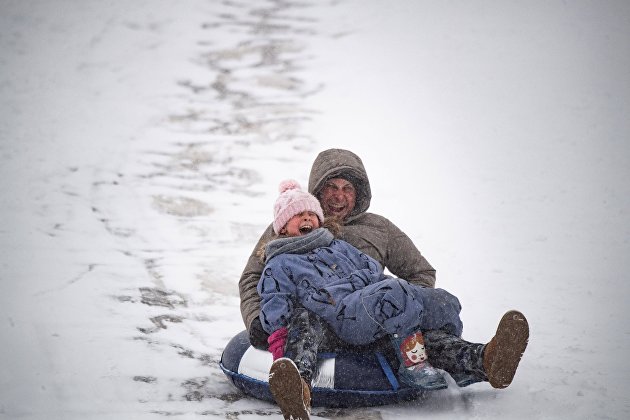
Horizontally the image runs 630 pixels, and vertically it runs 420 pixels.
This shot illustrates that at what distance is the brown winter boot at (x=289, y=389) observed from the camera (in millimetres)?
2289

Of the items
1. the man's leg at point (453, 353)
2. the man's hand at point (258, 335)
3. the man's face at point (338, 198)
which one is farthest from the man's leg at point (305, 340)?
the man's face at point (338, 198)

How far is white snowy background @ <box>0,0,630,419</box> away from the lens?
3.35 m

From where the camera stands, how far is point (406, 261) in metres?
3.58

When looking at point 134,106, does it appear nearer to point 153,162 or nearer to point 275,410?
point 153,162

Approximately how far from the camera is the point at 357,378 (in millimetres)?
2771

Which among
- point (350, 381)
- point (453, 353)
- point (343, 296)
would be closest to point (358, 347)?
point (350, 381)

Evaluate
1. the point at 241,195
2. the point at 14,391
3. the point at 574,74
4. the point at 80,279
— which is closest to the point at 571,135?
the point at 574,74

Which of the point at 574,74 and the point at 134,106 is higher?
the point at 574,74

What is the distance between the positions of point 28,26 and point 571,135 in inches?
313

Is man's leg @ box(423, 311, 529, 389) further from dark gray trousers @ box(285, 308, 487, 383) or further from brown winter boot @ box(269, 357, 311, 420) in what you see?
brown winter boot @ box(269, 357, 311, 420)

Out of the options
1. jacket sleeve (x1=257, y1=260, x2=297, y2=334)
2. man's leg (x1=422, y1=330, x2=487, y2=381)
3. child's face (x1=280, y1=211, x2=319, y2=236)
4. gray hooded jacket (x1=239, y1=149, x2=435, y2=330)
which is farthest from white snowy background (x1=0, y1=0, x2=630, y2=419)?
child's face (x1=280, y1=211, x2=319, y2=236)

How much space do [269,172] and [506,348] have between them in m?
5.12

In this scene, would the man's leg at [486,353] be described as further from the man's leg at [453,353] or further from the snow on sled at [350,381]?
the snow on sled at [350,381]

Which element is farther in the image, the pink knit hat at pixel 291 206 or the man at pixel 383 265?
the pink knit hat at pixel 291 206
